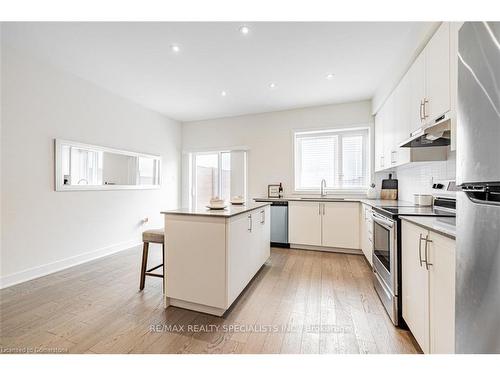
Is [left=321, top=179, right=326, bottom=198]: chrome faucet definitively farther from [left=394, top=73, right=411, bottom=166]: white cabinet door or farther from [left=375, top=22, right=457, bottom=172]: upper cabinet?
[left=394, top=73, right=411, bottom=166]: white cabinet door

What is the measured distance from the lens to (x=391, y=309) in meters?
1.74

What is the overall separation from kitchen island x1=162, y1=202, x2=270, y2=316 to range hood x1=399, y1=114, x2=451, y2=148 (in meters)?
1.70

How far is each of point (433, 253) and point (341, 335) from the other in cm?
88

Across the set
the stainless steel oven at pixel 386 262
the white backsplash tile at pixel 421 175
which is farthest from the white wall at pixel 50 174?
the white backsplash tile at pixel 421 175

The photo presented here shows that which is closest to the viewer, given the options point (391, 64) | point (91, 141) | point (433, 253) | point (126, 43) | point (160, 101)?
point (433, 253)

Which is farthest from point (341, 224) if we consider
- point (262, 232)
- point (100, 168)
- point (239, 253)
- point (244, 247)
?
point (100, 168)

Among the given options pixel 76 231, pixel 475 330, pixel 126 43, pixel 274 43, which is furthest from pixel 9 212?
pixel 475 330

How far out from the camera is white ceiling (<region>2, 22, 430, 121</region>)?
2100 millimetres

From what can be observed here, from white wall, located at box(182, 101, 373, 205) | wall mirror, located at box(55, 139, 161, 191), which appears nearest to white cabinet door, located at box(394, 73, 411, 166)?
white wall, located at box(182, 101, 373, 205)

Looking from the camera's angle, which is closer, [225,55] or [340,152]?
[225,55]

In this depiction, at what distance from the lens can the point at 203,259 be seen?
5.93 feet

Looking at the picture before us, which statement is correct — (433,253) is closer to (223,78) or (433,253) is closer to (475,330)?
(475,330)

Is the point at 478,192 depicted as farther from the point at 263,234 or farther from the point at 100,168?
the point at 100,168

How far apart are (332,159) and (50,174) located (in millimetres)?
4370
